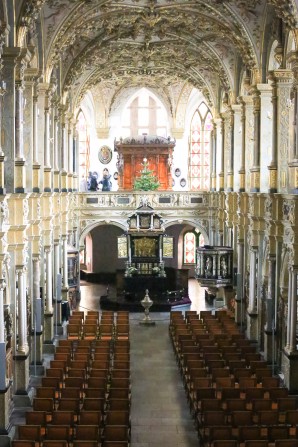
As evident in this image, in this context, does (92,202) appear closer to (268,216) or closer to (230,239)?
(230,239)

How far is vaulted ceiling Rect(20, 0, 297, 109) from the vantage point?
25719mm

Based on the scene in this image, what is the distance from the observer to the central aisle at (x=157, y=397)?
713 inches

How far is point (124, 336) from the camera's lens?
90.0ft

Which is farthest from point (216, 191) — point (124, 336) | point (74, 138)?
point (124, 336)

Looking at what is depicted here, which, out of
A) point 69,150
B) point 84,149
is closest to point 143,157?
point 84,149

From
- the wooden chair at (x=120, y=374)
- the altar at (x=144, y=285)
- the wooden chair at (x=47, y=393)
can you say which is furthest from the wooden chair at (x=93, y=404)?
the altar at (x=144, y=285)

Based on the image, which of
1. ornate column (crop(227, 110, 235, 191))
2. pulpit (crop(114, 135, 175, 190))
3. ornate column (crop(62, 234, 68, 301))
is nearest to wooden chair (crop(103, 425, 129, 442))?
ornate column (crop(62, 234, 68, 301))

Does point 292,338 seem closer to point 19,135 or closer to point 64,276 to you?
point 19,135

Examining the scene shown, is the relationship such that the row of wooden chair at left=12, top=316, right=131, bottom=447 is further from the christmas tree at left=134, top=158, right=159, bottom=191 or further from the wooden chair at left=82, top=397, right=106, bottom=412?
the christmas tree at left=134, top=158, right=159, bottom=191

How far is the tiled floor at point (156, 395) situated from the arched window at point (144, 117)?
1733 cm

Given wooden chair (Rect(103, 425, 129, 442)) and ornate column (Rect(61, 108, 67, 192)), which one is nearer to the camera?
wooden chair (Rect(103, 425, 129, 442))

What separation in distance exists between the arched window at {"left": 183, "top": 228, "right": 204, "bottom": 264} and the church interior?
10 centimetres

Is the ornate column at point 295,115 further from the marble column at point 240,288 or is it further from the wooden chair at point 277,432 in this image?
the marble column at point 240,288

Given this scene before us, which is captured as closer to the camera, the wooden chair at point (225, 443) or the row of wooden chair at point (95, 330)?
the wooden chair at point (225, 443)
